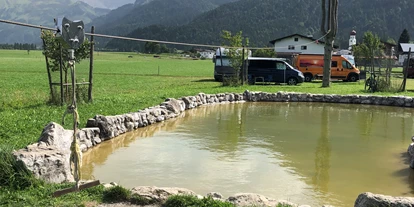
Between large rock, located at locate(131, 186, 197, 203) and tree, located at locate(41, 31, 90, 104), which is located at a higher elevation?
tree, located at locate(41, 31, 90, 104)

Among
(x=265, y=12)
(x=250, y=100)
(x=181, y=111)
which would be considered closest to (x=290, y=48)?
(x=250, y=100)

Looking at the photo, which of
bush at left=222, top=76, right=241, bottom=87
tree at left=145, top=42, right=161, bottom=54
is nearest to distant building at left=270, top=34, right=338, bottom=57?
bush at left=222, top=76, right=241, bottom=87

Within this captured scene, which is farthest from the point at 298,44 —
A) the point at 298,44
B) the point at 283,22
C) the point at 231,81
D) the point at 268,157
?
the point at 283,22

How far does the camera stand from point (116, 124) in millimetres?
9750

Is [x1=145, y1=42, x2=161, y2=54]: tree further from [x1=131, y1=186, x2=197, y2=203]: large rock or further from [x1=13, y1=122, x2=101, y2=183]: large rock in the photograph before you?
[x1=131, y1=186, x2=197, y2=203]: large rock

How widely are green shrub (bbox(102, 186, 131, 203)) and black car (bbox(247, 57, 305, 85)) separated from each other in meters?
20.0

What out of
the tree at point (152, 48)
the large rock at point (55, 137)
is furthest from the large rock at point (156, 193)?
the tree at point (152, 48)

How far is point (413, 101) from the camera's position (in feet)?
54.0

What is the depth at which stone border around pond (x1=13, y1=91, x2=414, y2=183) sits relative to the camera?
5465 millimetres

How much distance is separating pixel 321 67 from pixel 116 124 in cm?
2234

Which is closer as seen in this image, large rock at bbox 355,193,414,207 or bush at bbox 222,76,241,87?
large rock at bbox 355,193,414,207

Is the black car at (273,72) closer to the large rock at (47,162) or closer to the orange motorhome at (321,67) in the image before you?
the orange motorhome at (321,67)

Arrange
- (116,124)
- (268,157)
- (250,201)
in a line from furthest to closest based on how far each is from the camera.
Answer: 1. (116,124)
2. (268,157)
3. (250,201)

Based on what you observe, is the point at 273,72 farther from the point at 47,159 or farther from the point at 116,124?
the point at 47,159
